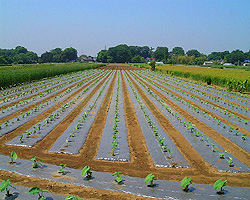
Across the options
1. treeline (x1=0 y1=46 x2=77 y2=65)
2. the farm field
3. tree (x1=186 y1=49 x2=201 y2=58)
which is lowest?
the farm field

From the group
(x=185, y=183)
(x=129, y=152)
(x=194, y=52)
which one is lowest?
(x=129, y=152)

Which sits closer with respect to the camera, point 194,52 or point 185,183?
point 185,183

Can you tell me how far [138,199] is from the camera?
3.49m

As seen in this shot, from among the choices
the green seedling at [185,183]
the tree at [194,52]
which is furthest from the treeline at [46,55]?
the green seedling at [185,183]

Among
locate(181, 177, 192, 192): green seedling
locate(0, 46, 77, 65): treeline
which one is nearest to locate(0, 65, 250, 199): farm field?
locate(181, 177, 192, 192): green seedling

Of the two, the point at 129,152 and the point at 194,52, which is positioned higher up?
the point at 194,52

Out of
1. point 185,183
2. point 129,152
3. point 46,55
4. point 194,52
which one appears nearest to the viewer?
point 185,183

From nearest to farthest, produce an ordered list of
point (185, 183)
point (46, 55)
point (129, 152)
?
point (185, 183) → point (129, 152) → point (46, 55)

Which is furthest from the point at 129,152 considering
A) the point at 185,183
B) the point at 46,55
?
the point at 46,55

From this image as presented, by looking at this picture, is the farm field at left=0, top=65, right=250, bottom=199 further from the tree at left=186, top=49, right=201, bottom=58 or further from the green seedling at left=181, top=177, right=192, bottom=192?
the tree at left=186, top=49, right=201, bottom=58

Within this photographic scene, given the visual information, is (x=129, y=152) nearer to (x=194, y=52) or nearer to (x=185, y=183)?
(x=185, y=183)

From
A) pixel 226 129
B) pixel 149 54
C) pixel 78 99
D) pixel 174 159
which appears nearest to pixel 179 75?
pixel 78 99

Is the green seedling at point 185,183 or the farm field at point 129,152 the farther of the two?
the farm field at point 129,152

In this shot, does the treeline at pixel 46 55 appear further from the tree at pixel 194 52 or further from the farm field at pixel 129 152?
the farm field at pixel 129 152
